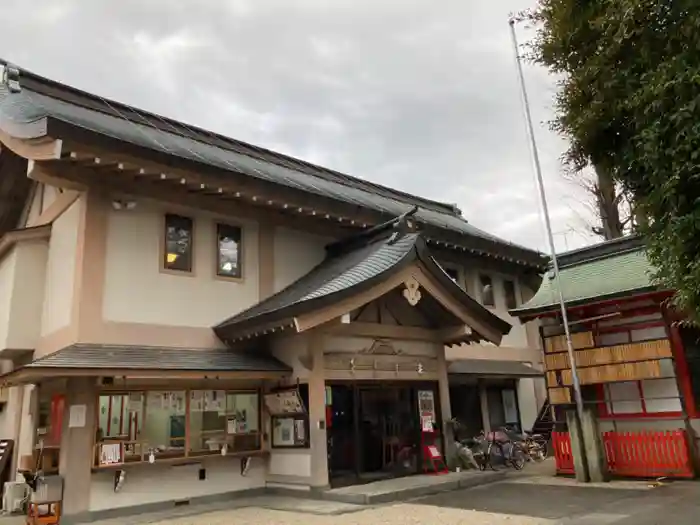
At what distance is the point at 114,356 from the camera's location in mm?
9375

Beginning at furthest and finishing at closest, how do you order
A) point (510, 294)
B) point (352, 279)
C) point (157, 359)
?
point (510, 294), point (352, 279), point (157, 359)

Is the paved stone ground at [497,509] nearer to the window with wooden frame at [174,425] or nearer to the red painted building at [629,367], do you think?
the red painted building at [629,367]

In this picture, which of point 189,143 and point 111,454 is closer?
point 111,454

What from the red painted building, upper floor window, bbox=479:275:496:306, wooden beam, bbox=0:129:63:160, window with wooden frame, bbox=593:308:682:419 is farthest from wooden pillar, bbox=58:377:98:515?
upper floor window, bbox=479:275:496:306

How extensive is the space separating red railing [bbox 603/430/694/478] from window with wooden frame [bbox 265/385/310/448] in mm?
6149

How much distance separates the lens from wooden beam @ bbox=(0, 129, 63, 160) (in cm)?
895

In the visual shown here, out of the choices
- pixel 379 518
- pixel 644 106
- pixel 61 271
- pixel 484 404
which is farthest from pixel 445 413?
pixel 644 106

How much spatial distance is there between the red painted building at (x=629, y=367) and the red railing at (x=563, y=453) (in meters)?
0.02

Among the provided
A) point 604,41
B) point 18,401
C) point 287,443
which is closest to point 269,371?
point 287,443

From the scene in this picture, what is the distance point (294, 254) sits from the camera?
42.5ft

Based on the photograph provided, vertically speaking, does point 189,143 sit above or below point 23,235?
above

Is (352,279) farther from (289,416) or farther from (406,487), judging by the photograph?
(406,487)

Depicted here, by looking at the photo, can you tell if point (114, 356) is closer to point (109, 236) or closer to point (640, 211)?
point (109, 236)

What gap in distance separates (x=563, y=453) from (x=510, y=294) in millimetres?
7464
